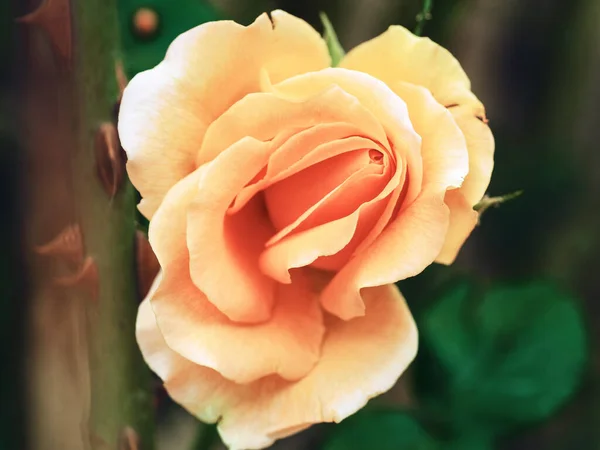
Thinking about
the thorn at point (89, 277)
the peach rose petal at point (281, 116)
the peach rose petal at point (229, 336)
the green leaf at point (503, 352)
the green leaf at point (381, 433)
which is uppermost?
the peach rose petal at point (281, 116)

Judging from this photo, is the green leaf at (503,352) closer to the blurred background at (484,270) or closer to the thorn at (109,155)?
the blurred background at (484,270)

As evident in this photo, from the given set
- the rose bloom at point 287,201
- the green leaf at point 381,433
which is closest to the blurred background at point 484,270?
the green leaf at point 381,433

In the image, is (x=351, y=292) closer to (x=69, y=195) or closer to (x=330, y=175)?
(x=330, y=175)

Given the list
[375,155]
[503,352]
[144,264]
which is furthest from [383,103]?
[503,352]

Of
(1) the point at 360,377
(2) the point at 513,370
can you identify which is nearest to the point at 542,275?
(2) the point at 513,370

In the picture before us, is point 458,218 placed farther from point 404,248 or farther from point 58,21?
point 58,21

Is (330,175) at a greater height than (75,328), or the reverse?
(330,175)

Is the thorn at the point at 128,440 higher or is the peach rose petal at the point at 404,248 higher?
the peach rose petal at the point at 404,248
